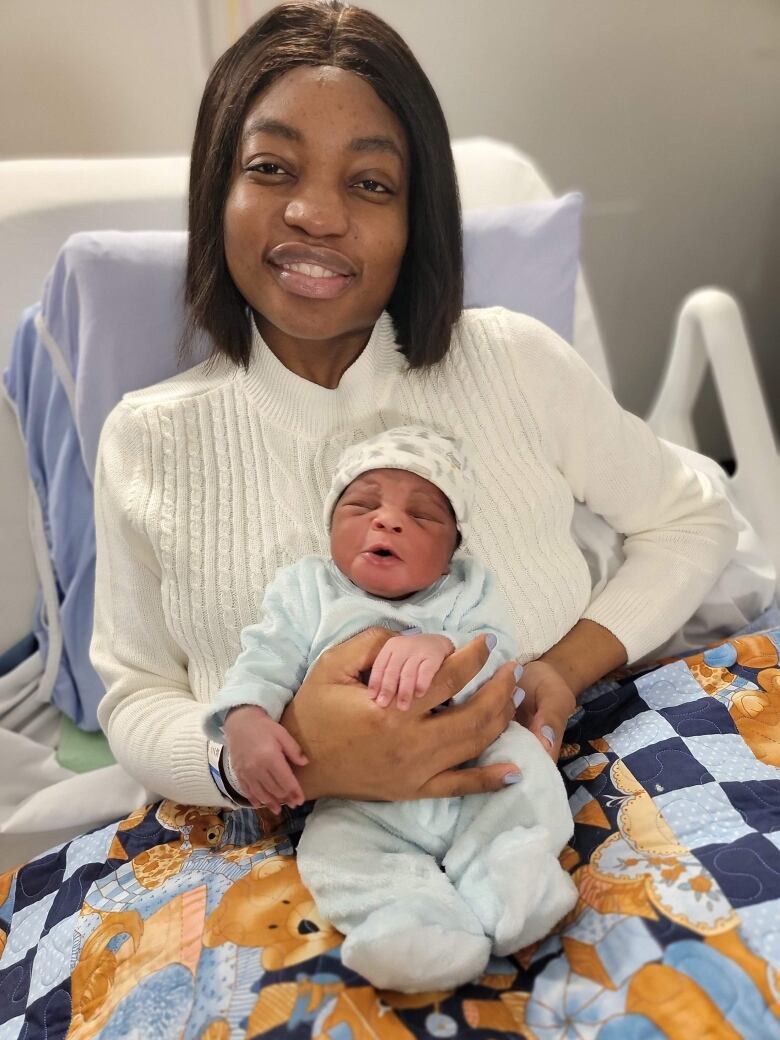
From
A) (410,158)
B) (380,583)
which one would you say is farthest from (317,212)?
(380,583)

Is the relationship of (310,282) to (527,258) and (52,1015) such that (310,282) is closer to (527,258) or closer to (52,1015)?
(527,258)

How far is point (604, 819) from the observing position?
984 millimetres

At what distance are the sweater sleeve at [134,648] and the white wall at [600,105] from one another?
1167mm

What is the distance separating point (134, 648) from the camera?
1175 mm

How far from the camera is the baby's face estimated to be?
0.95 metres

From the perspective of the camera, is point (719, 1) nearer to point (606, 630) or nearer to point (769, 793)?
point (606, 630)

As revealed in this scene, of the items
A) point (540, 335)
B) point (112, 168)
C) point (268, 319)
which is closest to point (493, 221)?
point (540, 335)

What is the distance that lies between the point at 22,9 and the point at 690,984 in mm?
2068

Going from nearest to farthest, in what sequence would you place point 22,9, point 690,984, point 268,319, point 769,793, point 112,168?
point 690,984 < point 769,793 < point 268,319 < point 112,168 < point 22,9

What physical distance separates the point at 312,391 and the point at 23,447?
1.99 ft

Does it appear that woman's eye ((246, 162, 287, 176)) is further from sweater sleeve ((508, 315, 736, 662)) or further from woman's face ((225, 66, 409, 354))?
sweater sleeve ((508, 315, 736, 662))

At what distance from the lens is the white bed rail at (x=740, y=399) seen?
1.58 m

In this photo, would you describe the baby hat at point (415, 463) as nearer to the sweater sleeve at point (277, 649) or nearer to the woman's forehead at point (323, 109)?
the sweater sleeve at point (277, 649)

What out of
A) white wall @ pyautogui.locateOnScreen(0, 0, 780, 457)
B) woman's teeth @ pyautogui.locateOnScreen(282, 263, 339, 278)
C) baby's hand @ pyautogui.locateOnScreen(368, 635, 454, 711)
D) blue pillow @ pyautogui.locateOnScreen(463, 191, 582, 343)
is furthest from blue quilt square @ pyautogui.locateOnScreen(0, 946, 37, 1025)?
white wall @ pyautogui.locateOnScreen(0, 0, 780, 457)
